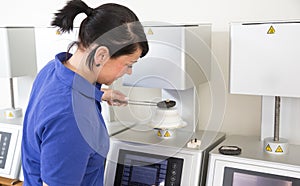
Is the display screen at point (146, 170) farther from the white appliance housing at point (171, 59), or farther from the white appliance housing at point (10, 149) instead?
the white appliance housing at point (10, 149)

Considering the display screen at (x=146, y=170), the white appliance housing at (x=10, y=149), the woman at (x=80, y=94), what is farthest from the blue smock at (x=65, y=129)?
the white appliance housing at (x=10, y=149)

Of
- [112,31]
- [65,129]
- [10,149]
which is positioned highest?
[112,31]

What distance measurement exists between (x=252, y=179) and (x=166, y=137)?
14.4 inches

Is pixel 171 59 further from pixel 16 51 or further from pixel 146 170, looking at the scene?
pixel 16 51

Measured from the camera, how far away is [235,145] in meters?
1.35

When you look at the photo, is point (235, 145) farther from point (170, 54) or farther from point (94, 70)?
point (94, 70)

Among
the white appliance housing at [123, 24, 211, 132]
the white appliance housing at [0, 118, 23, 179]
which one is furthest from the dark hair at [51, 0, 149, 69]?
the white appliance housing at [0, 118, 23, 179]

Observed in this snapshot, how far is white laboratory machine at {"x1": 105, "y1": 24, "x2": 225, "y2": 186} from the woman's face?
24 cm

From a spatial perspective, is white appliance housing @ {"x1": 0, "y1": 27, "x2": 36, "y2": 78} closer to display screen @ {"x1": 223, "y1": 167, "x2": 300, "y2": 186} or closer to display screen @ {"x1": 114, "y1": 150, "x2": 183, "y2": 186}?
display screen @ {"x1": 114, "y1": 150, "x2": 183, "y2": 186}

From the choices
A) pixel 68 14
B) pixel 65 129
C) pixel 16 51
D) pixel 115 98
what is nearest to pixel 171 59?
pixel 115 98

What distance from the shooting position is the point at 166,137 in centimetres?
138

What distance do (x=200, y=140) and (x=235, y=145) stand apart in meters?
0.13

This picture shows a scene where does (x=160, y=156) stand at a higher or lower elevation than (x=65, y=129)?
lower

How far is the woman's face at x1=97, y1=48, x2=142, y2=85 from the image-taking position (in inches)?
38.7
